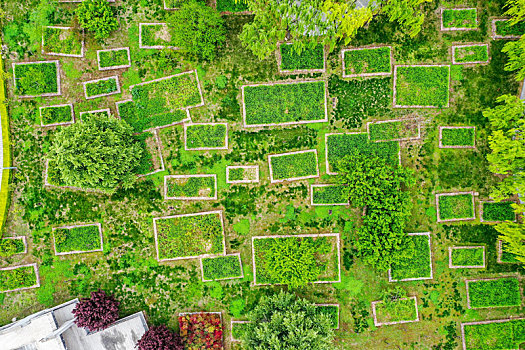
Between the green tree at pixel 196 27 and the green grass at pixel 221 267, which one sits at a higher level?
the green tree at pixel 196 27

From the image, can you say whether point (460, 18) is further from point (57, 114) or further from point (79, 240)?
point (79, 240)

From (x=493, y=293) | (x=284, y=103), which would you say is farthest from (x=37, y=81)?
(x=493, y=293)

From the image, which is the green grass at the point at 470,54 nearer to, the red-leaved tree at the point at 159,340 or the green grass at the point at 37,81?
the red-leaved tree at the point at 159,340

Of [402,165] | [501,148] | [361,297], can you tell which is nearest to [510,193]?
[501,148]

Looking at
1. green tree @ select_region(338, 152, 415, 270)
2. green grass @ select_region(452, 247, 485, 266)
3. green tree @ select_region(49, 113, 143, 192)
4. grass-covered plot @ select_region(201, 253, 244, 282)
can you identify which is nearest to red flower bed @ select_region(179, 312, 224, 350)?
grass-covered plot @ select_region(201, 253, 244, 282)

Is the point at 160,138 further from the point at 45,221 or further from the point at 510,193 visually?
the point at 510,193

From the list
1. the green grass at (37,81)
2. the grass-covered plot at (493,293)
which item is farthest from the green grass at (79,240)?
the grass-covered plot at (493,293)

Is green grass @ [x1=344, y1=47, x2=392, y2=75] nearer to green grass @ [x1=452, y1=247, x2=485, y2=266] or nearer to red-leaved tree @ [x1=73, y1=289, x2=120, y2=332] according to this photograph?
green grass @ [x1=452, y1=247, x2=485, y2=266]
